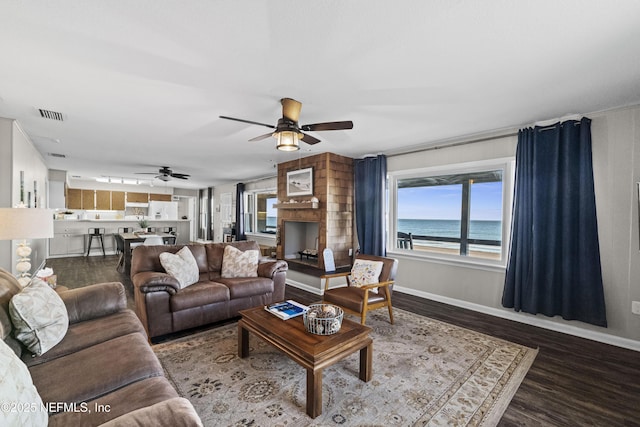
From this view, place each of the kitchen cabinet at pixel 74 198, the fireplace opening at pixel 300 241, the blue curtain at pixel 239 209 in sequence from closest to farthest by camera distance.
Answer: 1. the fireplace opening at pixel 300 241
2. the blue curtain at pixel 239 209
3. the kitchen cabinet at pixel 74 198

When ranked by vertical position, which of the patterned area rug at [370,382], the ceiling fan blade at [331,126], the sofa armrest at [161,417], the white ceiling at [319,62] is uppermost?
the white ceiling at [319,62]

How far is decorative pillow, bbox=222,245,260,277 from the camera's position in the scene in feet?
12.0

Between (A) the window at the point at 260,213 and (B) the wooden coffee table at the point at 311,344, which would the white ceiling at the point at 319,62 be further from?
(A) the window at the point at 260,213

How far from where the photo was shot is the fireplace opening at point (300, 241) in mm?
5902

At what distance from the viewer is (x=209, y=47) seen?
1881 millimetres

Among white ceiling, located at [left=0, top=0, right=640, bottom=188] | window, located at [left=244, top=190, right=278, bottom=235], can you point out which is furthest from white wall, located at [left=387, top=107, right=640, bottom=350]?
window, located at [left=244, top=190, right=278, bottom=235]

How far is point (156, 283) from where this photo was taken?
279 cm

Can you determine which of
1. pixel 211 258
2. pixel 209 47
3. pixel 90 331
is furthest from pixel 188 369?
pixel 209 47

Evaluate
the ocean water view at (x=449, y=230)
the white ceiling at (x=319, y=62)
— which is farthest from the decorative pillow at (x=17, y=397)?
the ocean water view at (x=449, y=230)

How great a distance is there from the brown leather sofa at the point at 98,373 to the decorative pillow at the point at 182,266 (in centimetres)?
98

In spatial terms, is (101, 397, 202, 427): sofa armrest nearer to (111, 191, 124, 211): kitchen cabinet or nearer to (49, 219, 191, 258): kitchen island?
(49, 219, 191, 258): kitchen island

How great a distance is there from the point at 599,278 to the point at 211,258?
4573mm

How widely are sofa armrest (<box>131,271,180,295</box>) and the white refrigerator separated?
829 centimetres

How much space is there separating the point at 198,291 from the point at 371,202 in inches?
126
